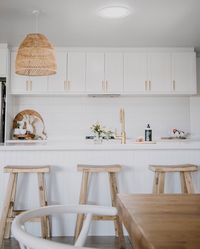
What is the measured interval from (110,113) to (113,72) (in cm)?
74

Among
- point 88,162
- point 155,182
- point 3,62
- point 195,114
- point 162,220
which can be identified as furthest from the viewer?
point 195,114

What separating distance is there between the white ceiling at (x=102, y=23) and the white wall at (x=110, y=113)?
3.20 feet

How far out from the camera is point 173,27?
3859mm

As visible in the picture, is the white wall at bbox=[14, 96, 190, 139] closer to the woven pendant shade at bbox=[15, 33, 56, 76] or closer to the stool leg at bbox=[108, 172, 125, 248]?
the woven pendant shade at bbox=[15, 33, 56, 76]

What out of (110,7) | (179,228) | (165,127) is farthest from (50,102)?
(179,228)

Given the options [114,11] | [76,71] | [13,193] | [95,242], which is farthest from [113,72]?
[95,242]

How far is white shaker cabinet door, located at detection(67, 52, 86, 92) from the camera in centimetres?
476

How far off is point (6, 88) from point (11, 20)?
4.02 feet

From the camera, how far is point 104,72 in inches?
188

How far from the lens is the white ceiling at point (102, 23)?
10.4ft

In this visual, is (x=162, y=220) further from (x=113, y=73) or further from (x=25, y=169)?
(x=113, y=73)

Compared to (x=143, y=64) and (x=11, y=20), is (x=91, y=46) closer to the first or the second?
(x=143, y=64)

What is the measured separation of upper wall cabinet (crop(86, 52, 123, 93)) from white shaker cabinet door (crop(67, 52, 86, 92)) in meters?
0.08

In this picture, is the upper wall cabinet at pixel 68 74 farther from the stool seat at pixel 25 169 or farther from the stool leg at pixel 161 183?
the stool leg at pixel 161 183
